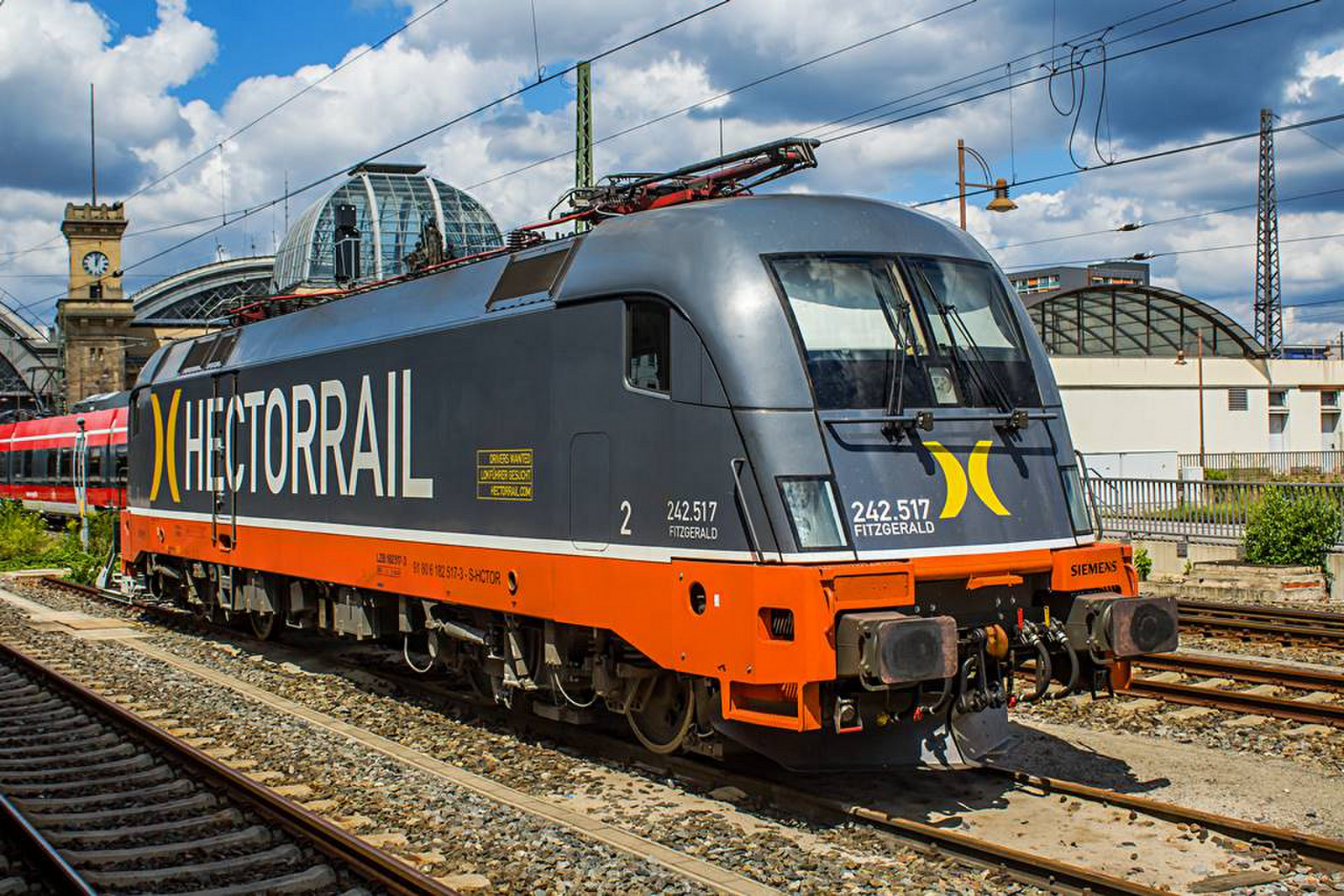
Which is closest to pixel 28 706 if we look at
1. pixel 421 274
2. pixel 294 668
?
pixel 294 668

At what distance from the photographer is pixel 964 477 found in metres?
7.86

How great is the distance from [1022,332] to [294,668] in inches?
355

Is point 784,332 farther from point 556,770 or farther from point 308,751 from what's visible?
point 308,751

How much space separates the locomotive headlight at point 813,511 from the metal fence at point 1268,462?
32252 mm

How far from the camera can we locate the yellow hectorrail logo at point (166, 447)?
16391mm

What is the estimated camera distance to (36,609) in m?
19.9

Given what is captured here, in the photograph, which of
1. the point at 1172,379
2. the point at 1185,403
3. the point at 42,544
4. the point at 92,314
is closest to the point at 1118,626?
the point at 42,544

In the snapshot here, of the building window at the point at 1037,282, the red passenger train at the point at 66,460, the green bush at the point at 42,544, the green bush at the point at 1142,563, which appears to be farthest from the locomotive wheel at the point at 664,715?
the building window at the point at 1037,282

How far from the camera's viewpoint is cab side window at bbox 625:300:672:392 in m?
8.12

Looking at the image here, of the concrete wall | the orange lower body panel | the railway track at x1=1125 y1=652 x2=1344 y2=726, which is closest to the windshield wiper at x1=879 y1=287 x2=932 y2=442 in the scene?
the orange lower body panel

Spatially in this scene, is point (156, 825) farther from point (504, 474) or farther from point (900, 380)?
point (900, 380)

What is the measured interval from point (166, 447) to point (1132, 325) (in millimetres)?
40043

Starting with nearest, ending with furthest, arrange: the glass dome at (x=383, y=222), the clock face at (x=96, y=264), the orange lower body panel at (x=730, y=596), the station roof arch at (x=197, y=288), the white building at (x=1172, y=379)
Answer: the orange lower body panel at (x=730, y=596), the white building at (x=1172, y=379), the glass dome at (x=383, y=222), the clock face at (x=96, y=264), the station roof arch at (x=197, y=288)

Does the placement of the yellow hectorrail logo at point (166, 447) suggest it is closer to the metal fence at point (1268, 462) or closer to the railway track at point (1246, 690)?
the railway track at point (1246, 690)
